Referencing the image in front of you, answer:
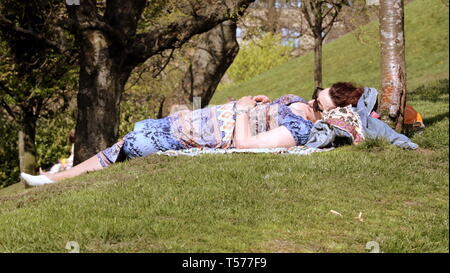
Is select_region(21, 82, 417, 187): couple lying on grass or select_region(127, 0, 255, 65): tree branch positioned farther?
select_region(127, 0, 255, 65): tree branch

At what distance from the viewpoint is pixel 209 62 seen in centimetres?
1438

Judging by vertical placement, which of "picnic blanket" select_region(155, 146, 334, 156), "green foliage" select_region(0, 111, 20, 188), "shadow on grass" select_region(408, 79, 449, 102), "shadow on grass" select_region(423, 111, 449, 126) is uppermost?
"shadow on grass" select_region(408, 79, 449, 102)

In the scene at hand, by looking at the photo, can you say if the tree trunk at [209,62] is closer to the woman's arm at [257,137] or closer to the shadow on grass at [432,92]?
the shadow on grass at [432,92]

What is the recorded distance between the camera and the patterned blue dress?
26.0 feet

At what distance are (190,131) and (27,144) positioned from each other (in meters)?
6.06

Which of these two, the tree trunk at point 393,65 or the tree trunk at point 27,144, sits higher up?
the tree trunk at point 393,65

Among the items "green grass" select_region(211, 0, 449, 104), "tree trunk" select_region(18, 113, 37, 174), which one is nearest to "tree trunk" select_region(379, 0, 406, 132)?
"tree trunk" select_region(18, 113, 37, 174)

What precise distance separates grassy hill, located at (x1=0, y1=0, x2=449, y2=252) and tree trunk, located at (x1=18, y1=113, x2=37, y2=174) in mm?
5712

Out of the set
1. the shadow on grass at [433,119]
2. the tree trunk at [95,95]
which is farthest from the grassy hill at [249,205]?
the tree trunk at [95,95]

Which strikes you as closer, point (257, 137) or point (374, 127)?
point (374, 127)

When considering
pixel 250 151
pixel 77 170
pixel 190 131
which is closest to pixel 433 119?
pixel 250 151

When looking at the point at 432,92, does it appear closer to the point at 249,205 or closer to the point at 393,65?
the point at 393,65

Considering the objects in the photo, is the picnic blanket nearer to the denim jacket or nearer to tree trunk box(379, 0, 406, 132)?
the denim jacket

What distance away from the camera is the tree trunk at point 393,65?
785 cm
